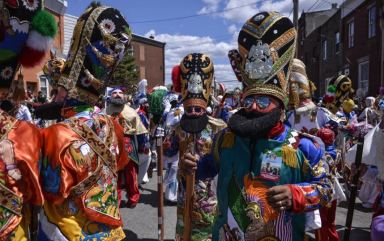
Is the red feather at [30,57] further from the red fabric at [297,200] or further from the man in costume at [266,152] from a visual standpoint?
the red fabric at [297,200]

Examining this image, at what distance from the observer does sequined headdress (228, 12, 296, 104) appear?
241 cm

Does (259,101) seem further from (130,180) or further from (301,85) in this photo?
(301,85)

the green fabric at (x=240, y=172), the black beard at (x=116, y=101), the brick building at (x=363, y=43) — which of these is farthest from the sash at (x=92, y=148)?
the brick building at (x=363, y=43)

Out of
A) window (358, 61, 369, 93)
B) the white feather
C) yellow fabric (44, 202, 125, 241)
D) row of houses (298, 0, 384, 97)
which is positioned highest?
row of houses (298, 0, 384, 97)

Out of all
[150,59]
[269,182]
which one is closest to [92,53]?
[269,182]

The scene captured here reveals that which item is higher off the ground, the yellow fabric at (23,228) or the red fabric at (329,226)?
the yellow fabric at (23,228)

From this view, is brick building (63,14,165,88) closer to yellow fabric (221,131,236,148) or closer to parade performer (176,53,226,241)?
parade performer (176,53,226,241)

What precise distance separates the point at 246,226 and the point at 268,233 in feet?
0.42

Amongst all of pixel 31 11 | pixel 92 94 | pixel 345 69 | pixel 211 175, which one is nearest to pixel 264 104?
pixel 211 175

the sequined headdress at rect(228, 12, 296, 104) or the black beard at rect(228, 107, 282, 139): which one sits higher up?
the sequined headdress at rect(228, 12, 296, 104)

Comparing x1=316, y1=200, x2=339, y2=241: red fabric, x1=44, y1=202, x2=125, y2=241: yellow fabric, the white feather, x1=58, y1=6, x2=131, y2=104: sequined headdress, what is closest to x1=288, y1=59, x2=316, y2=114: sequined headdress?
x1=316, y1=200, x2=339, y2=241: red fabric

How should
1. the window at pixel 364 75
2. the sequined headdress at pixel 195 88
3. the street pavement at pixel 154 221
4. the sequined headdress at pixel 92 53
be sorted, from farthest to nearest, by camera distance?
the window at pixel 364 75, the street pavement at pixel 154 221, the sequined headdress at pixel 195 88, the sequined headdress at pixel 92 53

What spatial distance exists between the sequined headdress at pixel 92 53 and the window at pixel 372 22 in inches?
846

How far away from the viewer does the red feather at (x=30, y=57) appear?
2.26 metres
